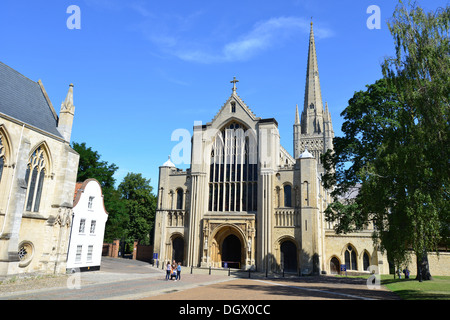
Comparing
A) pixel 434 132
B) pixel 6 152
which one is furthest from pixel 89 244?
pixel 434 132

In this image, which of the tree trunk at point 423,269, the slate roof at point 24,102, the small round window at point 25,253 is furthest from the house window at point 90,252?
the tree trunk at point 423,269

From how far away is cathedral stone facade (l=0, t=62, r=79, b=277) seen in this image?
20422mm

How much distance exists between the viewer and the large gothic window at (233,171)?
3611 cm

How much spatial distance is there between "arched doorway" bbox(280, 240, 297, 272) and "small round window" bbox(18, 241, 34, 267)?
22.6 metres

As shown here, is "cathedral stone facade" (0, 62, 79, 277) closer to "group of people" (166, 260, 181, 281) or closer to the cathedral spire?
"group of people" (166, 260, 181, 281)

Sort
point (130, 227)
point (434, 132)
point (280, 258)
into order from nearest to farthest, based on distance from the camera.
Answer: point (434, 132), point (280, 258), point (130, 227)

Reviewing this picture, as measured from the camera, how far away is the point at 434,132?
13.5 meters

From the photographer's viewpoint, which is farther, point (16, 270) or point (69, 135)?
point (69, 135)

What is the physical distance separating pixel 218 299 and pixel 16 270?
46.2ft

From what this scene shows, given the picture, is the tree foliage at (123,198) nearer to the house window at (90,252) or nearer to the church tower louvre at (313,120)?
the house window at (90,252)

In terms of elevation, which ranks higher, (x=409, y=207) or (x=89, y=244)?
(x=409, y=207)

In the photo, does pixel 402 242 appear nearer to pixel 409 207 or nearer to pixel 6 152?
pixel 409 207

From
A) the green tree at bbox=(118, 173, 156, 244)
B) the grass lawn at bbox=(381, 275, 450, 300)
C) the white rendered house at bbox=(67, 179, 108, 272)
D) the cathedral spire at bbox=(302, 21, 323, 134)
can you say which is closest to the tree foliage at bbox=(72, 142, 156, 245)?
the green tree at bbox=(118, 173, 156, 244)

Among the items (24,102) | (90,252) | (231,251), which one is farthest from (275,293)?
(24,102)
